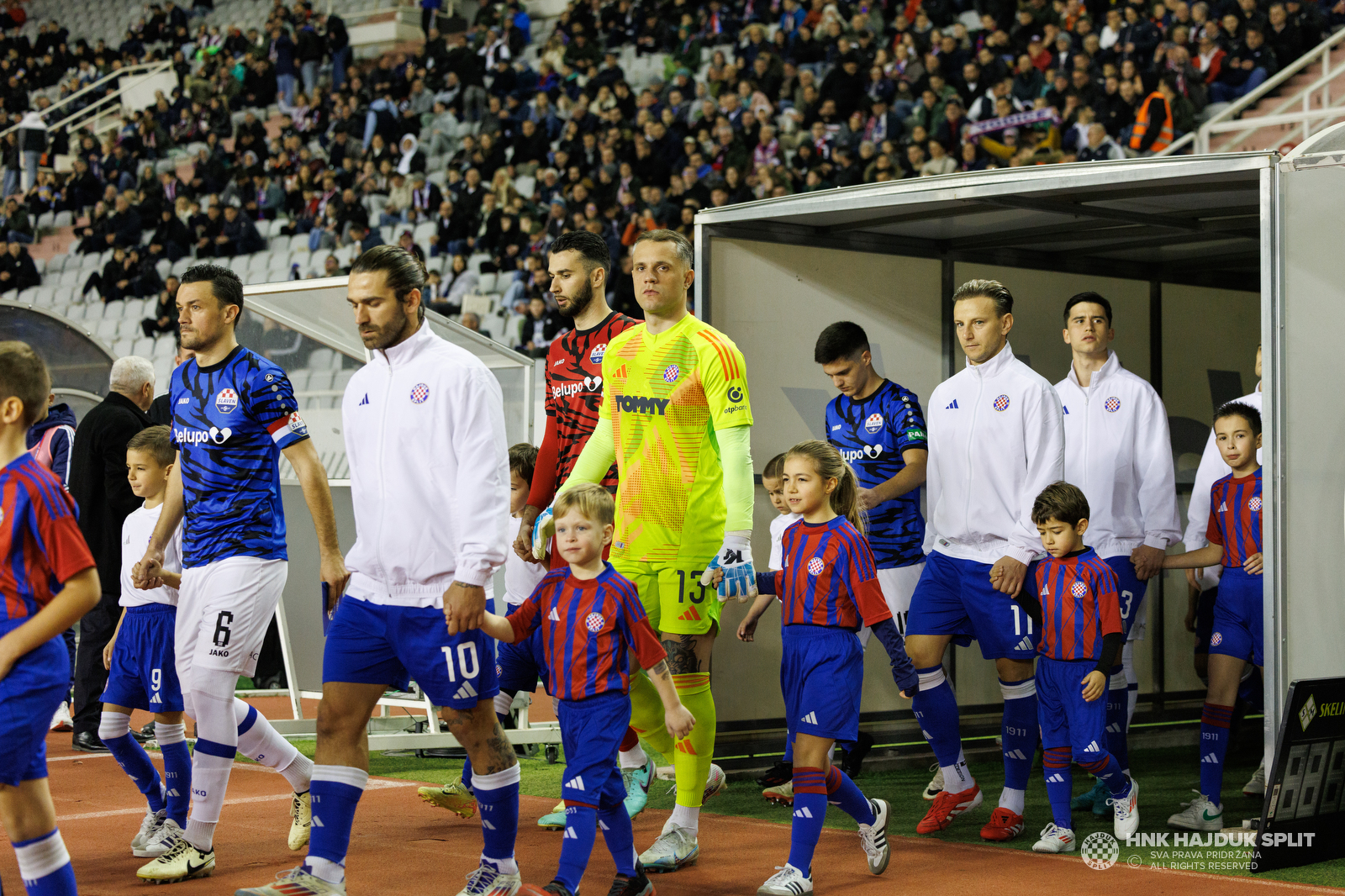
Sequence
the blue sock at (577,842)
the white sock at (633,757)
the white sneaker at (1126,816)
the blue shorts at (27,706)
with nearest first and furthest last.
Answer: the blue shorts at (27,706) → the blue sock at (577,842) → the white sneaker at (1126,816) → the white sock at (633,757)

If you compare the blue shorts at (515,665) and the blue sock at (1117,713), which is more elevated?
the blue shorts at (515,665)

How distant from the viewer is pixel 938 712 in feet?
19.4

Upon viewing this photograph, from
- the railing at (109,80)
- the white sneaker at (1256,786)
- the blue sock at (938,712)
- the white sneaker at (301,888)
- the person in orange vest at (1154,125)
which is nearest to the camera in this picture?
the white sneaker at (301,888)

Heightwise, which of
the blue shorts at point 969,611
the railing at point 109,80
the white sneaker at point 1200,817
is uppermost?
the railing at point 109,80

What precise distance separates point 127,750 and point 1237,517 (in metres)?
4.69

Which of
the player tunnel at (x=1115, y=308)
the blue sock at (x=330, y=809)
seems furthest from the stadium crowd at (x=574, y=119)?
the blue sock at (x=330, y=809)

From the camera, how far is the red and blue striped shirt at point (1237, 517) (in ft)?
19.8

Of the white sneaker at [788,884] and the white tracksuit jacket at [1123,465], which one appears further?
the white tracksuit jacket at [1123,465]

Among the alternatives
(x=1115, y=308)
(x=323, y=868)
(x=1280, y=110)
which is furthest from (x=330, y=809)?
(x=1280, y=110)

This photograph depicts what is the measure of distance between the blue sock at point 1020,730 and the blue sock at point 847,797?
99cm

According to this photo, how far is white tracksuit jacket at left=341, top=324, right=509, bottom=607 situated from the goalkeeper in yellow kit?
826 mm

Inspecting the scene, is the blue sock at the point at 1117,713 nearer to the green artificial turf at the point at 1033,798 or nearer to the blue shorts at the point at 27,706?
the green artificial turf at the point at 1033,798

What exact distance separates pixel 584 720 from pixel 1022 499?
2.24 metres

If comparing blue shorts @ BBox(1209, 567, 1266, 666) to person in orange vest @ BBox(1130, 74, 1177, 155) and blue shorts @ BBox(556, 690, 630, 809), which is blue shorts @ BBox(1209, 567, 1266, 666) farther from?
person in orange vest @ BBox(1130, 74, 1177, 155)
